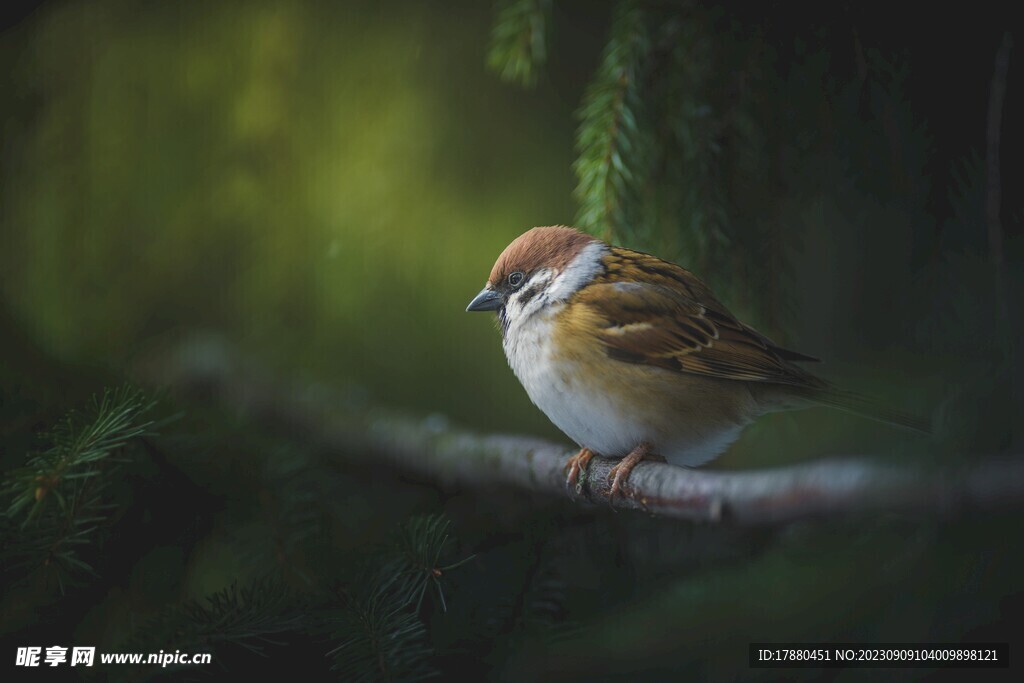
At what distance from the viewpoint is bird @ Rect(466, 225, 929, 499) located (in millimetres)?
1459

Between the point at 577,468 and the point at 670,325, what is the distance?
302 mm

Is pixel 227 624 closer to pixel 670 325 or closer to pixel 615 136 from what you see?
pixel 670 325

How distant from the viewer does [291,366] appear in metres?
2.29

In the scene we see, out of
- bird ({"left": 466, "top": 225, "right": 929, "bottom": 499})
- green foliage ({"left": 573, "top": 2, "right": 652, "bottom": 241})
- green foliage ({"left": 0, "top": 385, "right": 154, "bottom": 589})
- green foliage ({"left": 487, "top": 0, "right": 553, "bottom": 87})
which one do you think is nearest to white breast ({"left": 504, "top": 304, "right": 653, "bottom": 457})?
bird ({"left": 466, "top": 225, "right": 929, "bottom": 499})

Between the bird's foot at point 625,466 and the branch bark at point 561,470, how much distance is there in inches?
0.6

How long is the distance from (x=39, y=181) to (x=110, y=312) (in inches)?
14.2

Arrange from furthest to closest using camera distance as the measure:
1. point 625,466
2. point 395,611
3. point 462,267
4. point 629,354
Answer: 1. point 462,267
2. point 629,354
3. point 625,466
4. point 395,611

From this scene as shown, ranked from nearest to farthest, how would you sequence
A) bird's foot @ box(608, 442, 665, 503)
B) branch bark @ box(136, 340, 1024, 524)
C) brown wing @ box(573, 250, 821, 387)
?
branch bark @ box(136, 340, 1024, 524) < bird's foot @ box(608, 442, 665, 503) < brown wing @ box(573, 250, 821, 387)

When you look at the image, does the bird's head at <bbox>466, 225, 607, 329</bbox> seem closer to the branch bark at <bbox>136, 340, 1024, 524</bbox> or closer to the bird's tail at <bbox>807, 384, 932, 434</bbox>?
the branch bark at <bbox>136, 340, 1024, 524</bbox>

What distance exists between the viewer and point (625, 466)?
140cm

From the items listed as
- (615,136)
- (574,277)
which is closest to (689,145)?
(615,136)

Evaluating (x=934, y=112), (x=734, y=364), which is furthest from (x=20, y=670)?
(x=934, y=112)

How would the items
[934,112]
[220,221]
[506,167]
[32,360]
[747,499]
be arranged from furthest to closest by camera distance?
[220,221] → [506,167] → [32,360] → [934,112] → [747,499]

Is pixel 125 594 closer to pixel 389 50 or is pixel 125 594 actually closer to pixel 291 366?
pixel 291 366
